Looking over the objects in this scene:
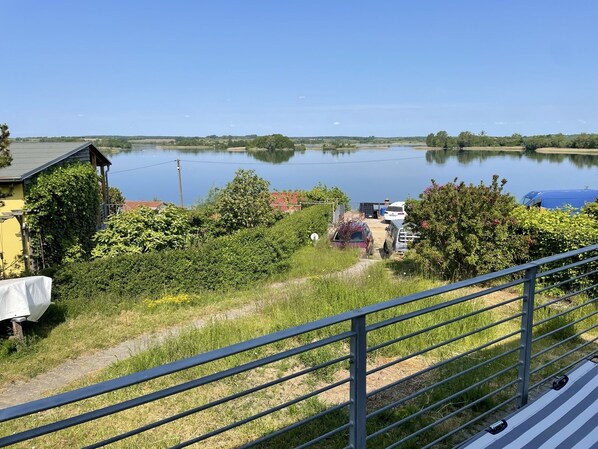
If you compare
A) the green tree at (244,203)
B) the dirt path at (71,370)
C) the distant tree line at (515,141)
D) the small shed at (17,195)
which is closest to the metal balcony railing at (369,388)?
the dirt path at (71,370)

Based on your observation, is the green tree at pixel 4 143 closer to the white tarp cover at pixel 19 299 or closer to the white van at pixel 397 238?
the white tarp cover at pixel 19 299

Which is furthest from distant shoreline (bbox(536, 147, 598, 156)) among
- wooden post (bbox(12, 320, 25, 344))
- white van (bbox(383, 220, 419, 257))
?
wooden post (bbox(12, 320, 25, 344))

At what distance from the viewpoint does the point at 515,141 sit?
14288 cm

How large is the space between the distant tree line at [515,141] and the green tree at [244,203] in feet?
386

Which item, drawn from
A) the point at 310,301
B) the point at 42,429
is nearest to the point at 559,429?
the point at 42,429

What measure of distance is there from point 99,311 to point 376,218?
29831 millimetres

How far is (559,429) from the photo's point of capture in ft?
8.62

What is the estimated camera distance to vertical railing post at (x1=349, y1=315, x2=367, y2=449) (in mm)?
1874

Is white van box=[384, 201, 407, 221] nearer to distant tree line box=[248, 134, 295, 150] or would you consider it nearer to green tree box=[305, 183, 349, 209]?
green tree box=[305, 183, 349, 209]

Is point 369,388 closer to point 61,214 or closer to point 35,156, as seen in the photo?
point 61,214

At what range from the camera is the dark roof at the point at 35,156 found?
13086 mm

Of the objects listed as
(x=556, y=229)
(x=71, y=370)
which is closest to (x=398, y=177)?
(x=556, y=229)

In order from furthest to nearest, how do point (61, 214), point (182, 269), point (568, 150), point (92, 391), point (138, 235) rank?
point (568, 150), point (138, 235), point (61, 214), point (182, 269), point (92, 391)

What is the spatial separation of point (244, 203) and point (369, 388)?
18372mm
